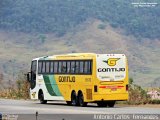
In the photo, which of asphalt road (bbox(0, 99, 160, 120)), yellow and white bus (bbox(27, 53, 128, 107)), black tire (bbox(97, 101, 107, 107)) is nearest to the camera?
asphalt road (bbox(0, 99, 160, 120))

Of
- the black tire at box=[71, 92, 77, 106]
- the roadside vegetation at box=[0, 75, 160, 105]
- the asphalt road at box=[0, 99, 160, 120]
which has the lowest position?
the asphalt road at box=[0, 99, 160, 120]

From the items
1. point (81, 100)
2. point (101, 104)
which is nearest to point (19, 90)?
point (101, 104)

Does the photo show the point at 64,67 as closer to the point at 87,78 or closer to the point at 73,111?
the point at 87,78

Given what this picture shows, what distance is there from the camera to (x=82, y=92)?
129ft

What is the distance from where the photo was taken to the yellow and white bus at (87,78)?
3838 cm

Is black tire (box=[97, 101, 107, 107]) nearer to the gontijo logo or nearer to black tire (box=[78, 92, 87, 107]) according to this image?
black tire (box=[78, 92, 87, 107])

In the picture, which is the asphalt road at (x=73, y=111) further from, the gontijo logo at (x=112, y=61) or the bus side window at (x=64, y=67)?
the bus side window at (x=64, y=67)

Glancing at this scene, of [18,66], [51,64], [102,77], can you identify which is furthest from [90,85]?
[18,66]

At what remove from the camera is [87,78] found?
38906 mm

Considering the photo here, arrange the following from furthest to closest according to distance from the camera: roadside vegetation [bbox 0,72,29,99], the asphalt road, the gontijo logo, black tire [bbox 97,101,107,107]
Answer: roadside vegetation [bbox 0,72,29,99] → black tire [bbox 97,101,107,107] → the gontijo logo → the asphalt road

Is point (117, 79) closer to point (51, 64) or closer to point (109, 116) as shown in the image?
point (51, 64)

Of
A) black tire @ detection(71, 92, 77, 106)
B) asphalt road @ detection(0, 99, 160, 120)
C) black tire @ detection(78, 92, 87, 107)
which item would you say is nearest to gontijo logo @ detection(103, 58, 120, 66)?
black tire @ detection(78, 92, 87, 107)

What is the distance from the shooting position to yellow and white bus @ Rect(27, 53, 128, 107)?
126 feet

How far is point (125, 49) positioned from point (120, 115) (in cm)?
15691
